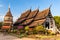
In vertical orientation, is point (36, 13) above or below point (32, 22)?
above

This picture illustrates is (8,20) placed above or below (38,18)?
above

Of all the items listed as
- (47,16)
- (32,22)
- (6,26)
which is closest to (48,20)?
(47,16)

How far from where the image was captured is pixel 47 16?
44312 millimetres

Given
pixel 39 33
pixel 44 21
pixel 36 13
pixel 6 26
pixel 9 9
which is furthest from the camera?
pixel 9 9

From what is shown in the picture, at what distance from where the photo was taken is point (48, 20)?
44.6m

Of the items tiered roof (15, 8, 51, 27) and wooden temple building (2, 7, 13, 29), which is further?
wooden temple building (2, 7, 13, 29)

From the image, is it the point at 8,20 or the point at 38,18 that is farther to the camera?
the point at 8,20

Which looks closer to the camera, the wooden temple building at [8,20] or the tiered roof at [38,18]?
the tiered roof at [38,18]

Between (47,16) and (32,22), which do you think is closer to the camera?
(47,16)

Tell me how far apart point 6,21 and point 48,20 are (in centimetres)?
2134

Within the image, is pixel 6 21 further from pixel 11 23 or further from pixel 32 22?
pixel 32 22

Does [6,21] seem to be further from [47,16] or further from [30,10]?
[47,16]

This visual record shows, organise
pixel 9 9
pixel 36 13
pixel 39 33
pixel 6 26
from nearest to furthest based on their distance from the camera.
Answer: pixel 39 33
pixel 36 13
pixel 6 26
pixel 9 9

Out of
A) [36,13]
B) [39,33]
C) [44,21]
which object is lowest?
[39,33]
